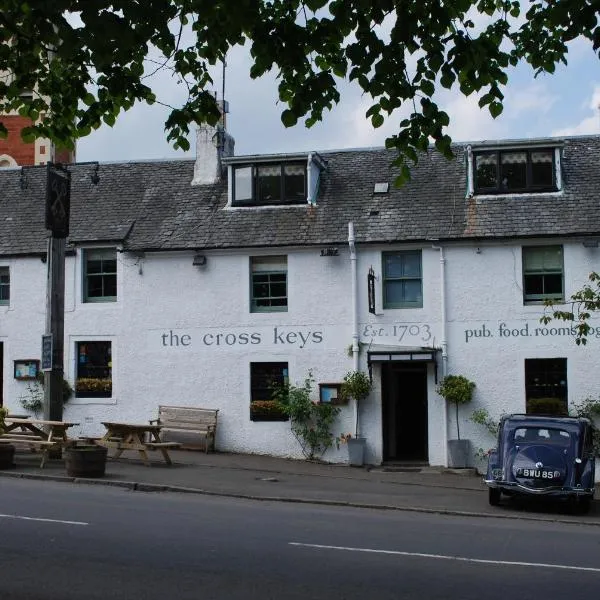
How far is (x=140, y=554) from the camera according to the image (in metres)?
11.4

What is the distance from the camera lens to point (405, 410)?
2594cm

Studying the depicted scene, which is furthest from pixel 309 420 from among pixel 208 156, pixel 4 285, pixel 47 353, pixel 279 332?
pixel 4 285

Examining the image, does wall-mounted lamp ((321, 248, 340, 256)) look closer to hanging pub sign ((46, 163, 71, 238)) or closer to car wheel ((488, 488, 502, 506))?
hanging pub sign ((46, 163, 71, 238))

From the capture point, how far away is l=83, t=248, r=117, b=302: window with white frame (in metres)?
27.4

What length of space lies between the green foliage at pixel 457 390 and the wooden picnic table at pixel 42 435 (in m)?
8.72

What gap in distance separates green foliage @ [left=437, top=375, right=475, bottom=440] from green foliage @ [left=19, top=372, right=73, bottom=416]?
31.7 feet

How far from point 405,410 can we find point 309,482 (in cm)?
520

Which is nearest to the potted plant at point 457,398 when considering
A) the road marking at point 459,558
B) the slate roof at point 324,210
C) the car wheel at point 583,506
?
the slate roof at point 324,210

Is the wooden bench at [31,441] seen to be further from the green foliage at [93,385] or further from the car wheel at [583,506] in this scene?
the car wheel at [583,506]

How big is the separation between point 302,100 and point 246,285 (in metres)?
17.0

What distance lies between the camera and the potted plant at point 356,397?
2489 cm

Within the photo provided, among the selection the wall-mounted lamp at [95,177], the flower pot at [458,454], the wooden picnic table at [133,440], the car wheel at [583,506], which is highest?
the wall-mounted lamp at [95,177]

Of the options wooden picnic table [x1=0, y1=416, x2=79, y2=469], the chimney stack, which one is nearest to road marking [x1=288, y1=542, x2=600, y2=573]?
wooden picnic table [x1=0, y1=416, x2=79, y2=469]

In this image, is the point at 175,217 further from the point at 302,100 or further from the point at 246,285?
the point at 302,100
